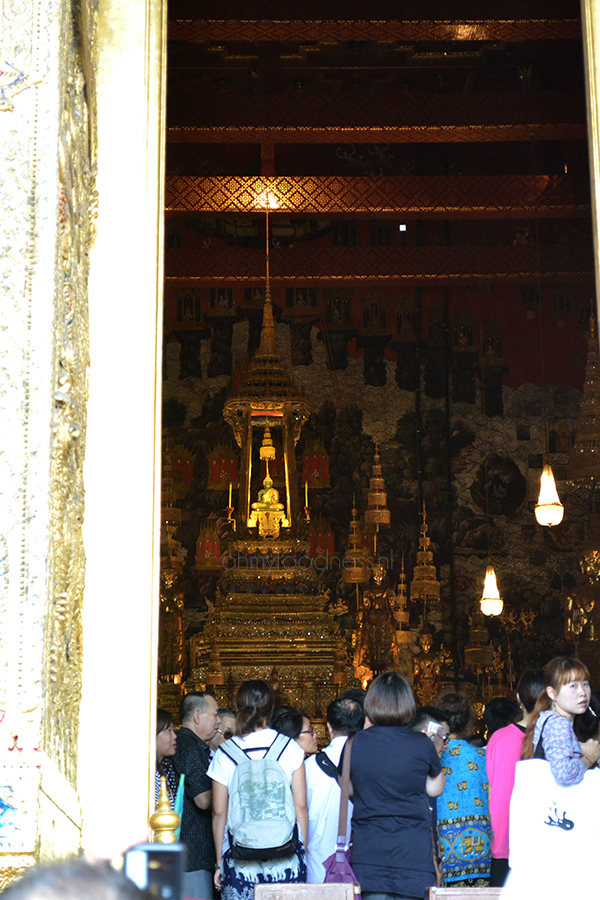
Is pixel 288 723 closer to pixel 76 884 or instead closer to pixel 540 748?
pixel 540 748

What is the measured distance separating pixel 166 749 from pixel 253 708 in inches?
14.3

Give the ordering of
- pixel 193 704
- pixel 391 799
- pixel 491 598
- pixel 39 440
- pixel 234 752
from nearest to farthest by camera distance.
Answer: pixel 39 440 → pixel 391 799 → pixel 234 752 → pixel 193 704 → pixel 491 598

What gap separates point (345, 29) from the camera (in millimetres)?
7668

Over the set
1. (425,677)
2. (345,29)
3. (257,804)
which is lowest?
(425,677)

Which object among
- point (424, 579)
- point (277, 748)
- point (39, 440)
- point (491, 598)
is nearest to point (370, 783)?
point (277, 748)

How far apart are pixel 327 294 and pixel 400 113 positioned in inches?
207

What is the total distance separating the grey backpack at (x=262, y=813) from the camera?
365 cm

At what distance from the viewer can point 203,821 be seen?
13.4 ft

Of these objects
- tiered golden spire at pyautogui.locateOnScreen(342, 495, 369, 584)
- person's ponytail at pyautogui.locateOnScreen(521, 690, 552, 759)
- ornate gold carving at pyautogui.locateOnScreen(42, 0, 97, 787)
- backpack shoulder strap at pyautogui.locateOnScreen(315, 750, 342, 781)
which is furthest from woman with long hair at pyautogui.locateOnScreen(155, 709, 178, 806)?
tiered golden spire at pyautogui.locateOnScreen(342, 495, 369, 584)

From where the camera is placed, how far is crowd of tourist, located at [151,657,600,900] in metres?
3.36

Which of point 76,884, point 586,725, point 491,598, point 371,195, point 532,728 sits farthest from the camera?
point 371,195

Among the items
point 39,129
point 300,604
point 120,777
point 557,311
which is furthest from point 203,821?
point 557,311

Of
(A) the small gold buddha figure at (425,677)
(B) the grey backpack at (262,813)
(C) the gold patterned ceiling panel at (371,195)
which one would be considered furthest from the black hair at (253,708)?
(A) the small gold buddha figure at (425,677)

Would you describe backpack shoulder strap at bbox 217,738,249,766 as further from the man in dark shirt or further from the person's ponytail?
the person's ponytail
